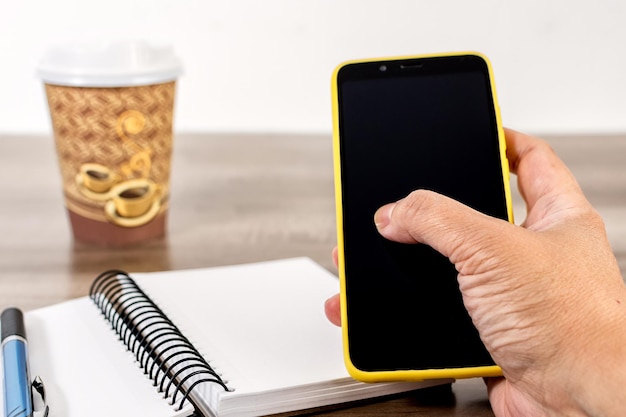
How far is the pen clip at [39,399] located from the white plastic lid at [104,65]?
36 centimetres


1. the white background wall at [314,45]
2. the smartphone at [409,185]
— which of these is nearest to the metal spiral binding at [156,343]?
the smartphone at [409,185]

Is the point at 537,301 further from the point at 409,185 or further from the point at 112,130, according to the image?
the point at 112,130

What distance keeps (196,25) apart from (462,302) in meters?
1.34

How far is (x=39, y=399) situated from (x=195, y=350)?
0.34 ft

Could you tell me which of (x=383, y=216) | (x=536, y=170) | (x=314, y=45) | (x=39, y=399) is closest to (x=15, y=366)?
(x=39, y=399)

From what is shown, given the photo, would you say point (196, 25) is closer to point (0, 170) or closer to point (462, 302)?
point (0, 170)

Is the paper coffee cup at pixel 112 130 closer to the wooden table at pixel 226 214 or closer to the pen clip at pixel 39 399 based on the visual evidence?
the wooden table at pixel 226 214

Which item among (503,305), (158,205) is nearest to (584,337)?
(503,305)

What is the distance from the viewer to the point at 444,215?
0.51 m

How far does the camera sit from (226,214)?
3.35 ft

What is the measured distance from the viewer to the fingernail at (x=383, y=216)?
1.81ft

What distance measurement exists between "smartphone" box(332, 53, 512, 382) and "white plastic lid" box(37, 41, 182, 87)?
28 centimetres

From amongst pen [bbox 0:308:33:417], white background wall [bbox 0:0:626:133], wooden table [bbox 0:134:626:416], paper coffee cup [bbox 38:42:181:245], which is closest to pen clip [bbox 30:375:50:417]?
pen [bbox 0:308:33:417]

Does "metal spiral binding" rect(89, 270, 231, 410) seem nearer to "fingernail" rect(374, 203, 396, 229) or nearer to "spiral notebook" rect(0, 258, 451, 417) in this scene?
"spiral notebook" rect(0, 258, 451, 417)
